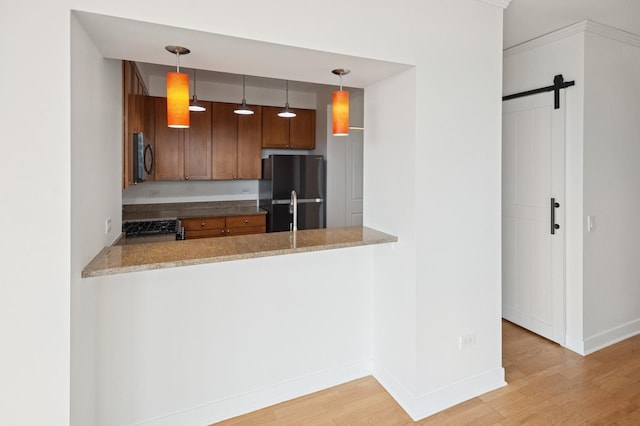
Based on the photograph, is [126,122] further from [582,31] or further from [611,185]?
[611,185]

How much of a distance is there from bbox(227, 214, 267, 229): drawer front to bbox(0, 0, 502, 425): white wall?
7.22ft

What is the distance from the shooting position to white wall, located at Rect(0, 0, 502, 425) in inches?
54.1

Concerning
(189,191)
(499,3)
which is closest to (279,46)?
(499,3)

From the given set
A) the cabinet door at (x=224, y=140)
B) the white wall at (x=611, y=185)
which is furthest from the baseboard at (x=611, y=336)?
the cabinet door at (x=224, y=140)

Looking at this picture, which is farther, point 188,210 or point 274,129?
point 274,129

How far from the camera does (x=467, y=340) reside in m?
2.40

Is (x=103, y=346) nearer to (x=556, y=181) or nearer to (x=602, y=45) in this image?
(x=556, y=181)

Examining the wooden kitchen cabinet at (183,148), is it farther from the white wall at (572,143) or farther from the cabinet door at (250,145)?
the white wall at (572,143)

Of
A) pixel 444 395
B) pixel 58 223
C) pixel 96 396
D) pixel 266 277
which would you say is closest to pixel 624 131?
pixel 444 395

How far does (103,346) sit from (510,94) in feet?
12.4

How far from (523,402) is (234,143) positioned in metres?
4.16

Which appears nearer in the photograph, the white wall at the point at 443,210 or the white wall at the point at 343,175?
the white wall at the point at 443,210

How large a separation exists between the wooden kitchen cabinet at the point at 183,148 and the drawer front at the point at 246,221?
2.23 feet

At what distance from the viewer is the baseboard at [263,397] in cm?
211
